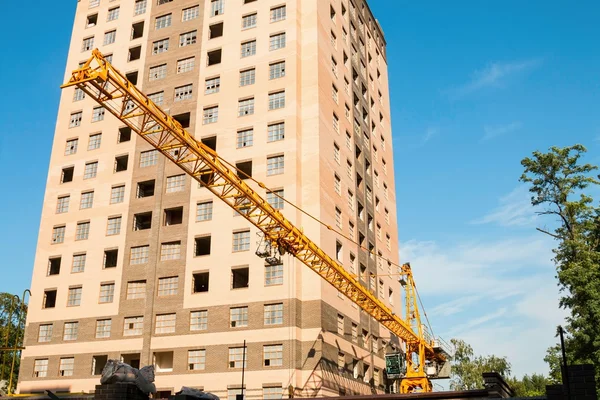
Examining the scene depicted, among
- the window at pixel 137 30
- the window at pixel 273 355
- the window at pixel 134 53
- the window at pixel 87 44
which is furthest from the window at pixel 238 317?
the window at pixel 87 44

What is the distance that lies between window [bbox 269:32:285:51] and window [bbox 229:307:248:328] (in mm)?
26817

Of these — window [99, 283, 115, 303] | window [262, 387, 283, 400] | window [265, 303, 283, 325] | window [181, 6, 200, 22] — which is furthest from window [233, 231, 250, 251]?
window [181, 6, 200, 22]

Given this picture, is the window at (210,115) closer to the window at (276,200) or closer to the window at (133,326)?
the window at (276,200)

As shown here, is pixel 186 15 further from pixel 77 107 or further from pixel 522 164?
pixel 522 164

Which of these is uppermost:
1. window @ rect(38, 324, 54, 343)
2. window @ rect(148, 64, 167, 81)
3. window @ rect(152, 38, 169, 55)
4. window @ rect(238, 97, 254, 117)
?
window @ rect(152, 38, 169, 55)

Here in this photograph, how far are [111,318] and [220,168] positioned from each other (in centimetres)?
2261

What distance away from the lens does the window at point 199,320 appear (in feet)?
175

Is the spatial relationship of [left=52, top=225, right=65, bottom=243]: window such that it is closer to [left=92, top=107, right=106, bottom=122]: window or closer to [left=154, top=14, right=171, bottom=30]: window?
[left=92, top=107, right=106, bottom=122]: window

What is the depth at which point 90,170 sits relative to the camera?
211 ft

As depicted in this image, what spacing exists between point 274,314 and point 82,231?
24.1m

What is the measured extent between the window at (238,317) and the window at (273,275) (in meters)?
3.20

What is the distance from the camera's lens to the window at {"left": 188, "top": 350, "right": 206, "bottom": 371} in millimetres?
52062

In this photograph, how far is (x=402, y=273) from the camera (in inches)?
2721

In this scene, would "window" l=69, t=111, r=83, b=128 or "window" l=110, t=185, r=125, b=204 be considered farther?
"window" l=69, t=111, r=83, b=128
